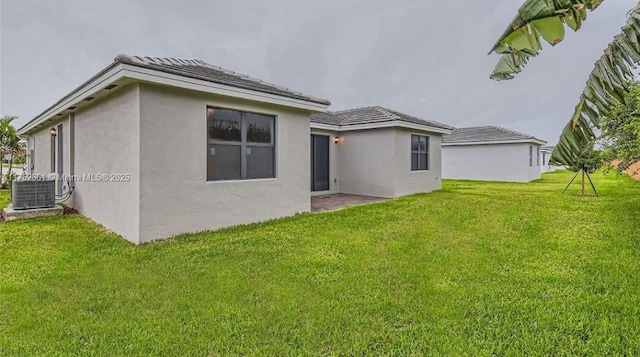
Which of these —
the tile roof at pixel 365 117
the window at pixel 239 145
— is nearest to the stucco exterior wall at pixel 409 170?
the tile roof at pixel 365 117

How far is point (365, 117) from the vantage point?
49.9ft

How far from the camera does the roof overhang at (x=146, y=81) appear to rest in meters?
6.29

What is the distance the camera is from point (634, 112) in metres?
7.61

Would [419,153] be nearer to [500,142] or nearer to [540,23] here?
[540,23]

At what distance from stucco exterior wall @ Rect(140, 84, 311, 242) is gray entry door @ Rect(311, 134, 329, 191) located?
5350mm

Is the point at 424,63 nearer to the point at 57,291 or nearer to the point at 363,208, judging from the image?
the point at 363,208

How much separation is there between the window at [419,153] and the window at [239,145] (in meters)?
8.71

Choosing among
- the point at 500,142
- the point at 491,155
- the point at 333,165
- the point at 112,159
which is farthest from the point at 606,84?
the point at 491,155

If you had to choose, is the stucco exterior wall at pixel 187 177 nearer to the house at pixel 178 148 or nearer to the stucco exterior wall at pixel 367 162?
the house at pixel 178 148

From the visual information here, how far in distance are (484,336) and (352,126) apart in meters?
12.4

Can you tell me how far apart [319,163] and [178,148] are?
27.4 ft

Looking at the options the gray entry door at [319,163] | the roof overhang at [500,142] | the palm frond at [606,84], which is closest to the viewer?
the palm frond at [606,84]

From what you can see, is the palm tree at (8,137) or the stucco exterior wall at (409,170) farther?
the palm tree at (8,137)

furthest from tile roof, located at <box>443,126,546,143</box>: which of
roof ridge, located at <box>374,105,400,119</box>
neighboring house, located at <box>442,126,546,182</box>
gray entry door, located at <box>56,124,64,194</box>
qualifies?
gray entry door, located at <box>56,124,64,194</box>
